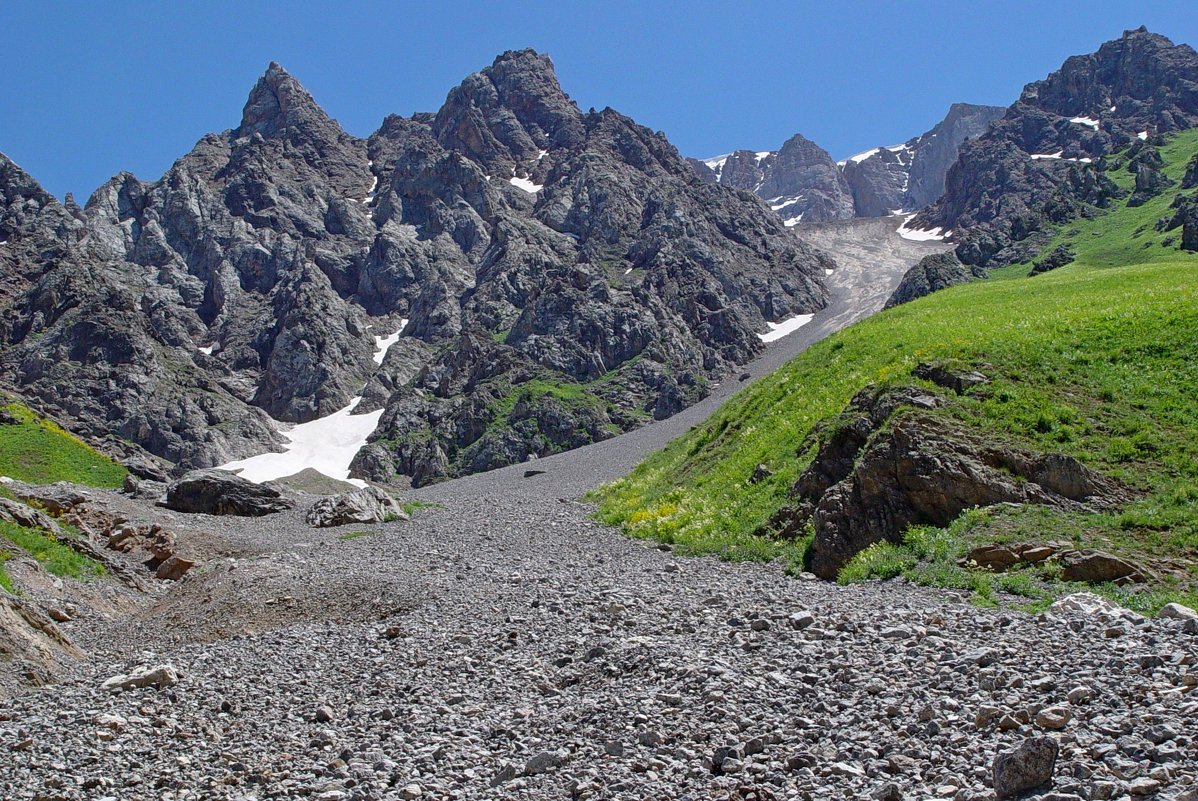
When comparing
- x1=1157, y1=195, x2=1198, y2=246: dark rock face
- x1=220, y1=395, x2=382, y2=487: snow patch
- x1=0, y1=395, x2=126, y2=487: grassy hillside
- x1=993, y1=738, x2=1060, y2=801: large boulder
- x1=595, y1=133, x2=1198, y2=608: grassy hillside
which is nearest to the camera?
x1=993, y1=738, x2=1060, y2=801: large boulder

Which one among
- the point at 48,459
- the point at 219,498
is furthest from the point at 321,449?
the point at 219,498

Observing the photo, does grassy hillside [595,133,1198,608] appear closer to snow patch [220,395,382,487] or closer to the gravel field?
the gravel field

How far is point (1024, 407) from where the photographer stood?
79.4ft

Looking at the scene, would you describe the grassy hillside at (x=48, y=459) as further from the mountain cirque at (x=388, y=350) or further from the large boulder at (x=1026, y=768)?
the large boulder at (x=1026, y=768)

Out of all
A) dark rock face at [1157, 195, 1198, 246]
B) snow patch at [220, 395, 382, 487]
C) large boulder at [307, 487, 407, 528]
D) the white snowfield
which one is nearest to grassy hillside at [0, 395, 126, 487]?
large boulder at [307, 487, 407, 528]

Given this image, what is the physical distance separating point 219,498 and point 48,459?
81.5 ft

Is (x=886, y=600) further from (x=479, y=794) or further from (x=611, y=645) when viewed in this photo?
(x=479, y=794)

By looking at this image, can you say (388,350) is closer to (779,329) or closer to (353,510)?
(779,329)

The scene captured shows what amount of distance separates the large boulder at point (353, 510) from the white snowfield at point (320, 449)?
2349 inches

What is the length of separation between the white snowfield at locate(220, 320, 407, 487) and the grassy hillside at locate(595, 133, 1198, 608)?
79456 mm

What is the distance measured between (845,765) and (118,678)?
12706 mm

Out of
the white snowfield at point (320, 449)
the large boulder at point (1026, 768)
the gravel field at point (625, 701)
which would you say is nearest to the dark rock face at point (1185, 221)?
the white snowfield at point (320, 449)

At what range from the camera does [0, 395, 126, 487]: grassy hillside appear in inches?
2520

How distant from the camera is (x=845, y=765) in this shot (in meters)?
8.98
